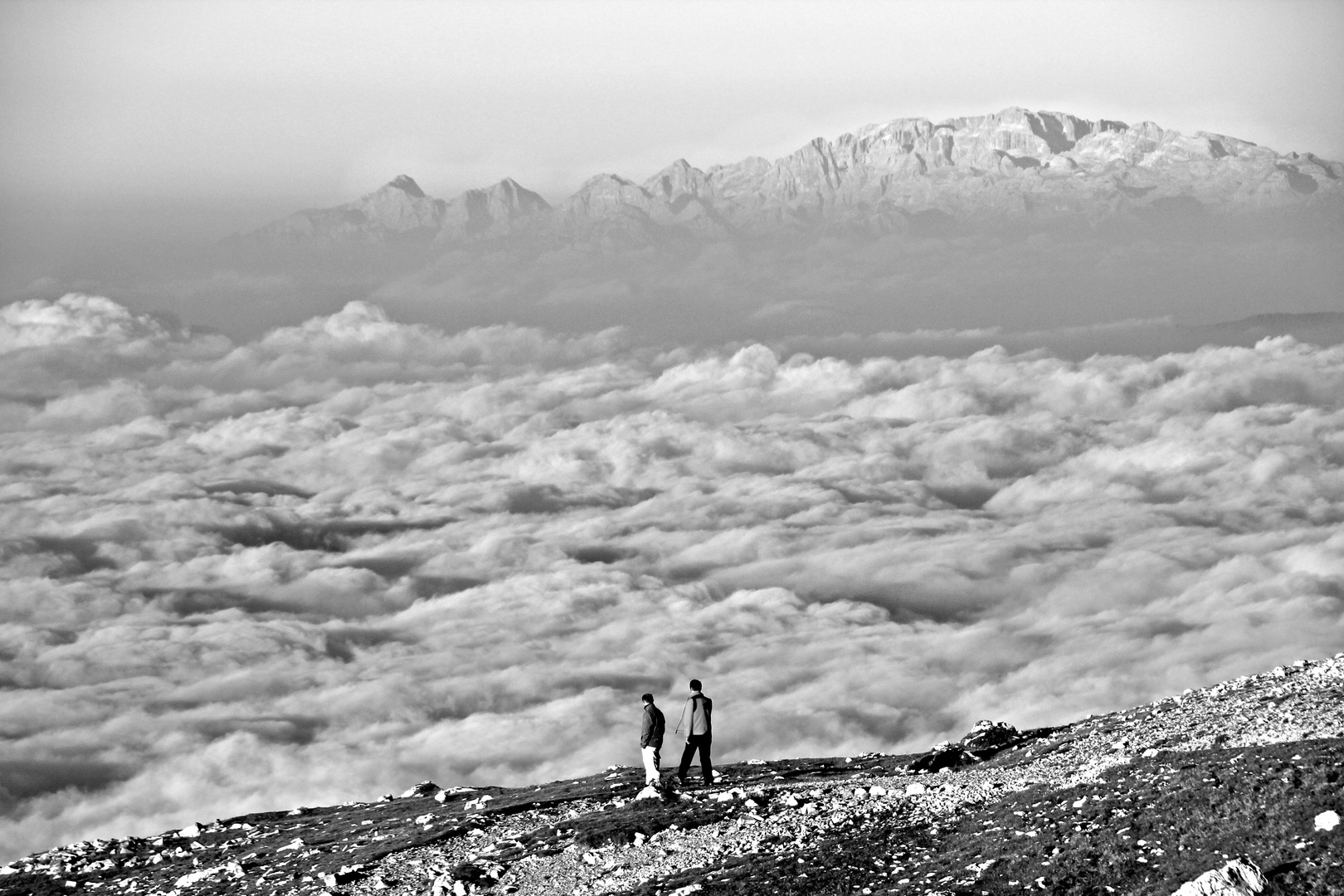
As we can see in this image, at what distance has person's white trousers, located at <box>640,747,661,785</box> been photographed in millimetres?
51062

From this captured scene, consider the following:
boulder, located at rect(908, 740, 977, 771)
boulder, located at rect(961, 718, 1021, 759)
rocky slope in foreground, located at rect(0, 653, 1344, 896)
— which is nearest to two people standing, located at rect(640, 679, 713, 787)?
rocky slope in foreground, located at rect(0, 653, 1344, 896)

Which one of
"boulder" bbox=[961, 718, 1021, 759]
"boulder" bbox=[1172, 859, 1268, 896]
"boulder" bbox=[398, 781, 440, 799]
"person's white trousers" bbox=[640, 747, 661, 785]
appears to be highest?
"boulder" bbox=[1172, 859, 1268, 896]

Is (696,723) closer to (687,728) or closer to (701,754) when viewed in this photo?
(687,728)

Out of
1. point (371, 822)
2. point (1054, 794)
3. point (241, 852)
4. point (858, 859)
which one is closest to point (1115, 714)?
point (1054, 794)

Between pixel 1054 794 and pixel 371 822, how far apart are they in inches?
1267

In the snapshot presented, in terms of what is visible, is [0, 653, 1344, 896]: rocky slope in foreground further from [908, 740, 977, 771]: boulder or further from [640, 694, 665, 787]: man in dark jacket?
[640, 694, 665, 787]: man in dark jacket

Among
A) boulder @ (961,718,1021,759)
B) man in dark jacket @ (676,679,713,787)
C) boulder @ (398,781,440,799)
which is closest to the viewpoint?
man in dark jacket @ (676,679,713,787)

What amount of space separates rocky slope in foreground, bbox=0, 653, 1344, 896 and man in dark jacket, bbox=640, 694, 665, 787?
1374mm

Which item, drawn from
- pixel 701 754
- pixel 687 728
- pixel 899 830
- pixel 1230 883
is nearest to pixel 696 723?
pixel 687 728

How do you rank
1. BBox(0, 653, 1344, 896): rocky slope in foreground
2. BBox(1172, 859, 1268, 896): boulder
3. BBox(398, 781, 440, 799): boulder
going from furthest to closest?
1. BBox(398, 781, 440, 799): boulder
2. BBox(0, 653, 1344, 896): rocky slope in foreground
3. BBox(1172, 859, 1268, 896): boulder

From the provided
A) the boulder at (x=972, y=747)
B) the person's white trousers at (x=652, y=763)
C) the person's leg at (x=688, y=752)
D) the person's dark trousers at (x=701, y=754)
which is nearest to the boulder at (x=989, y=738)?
the boulder at (x=972, y=747)

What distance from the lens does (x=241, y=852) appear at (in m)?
56.6

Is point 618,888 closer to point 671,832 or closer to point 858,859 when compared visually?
point 671,832

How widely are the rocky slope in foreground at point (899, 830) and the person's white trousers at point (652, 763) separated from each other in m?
1.27
